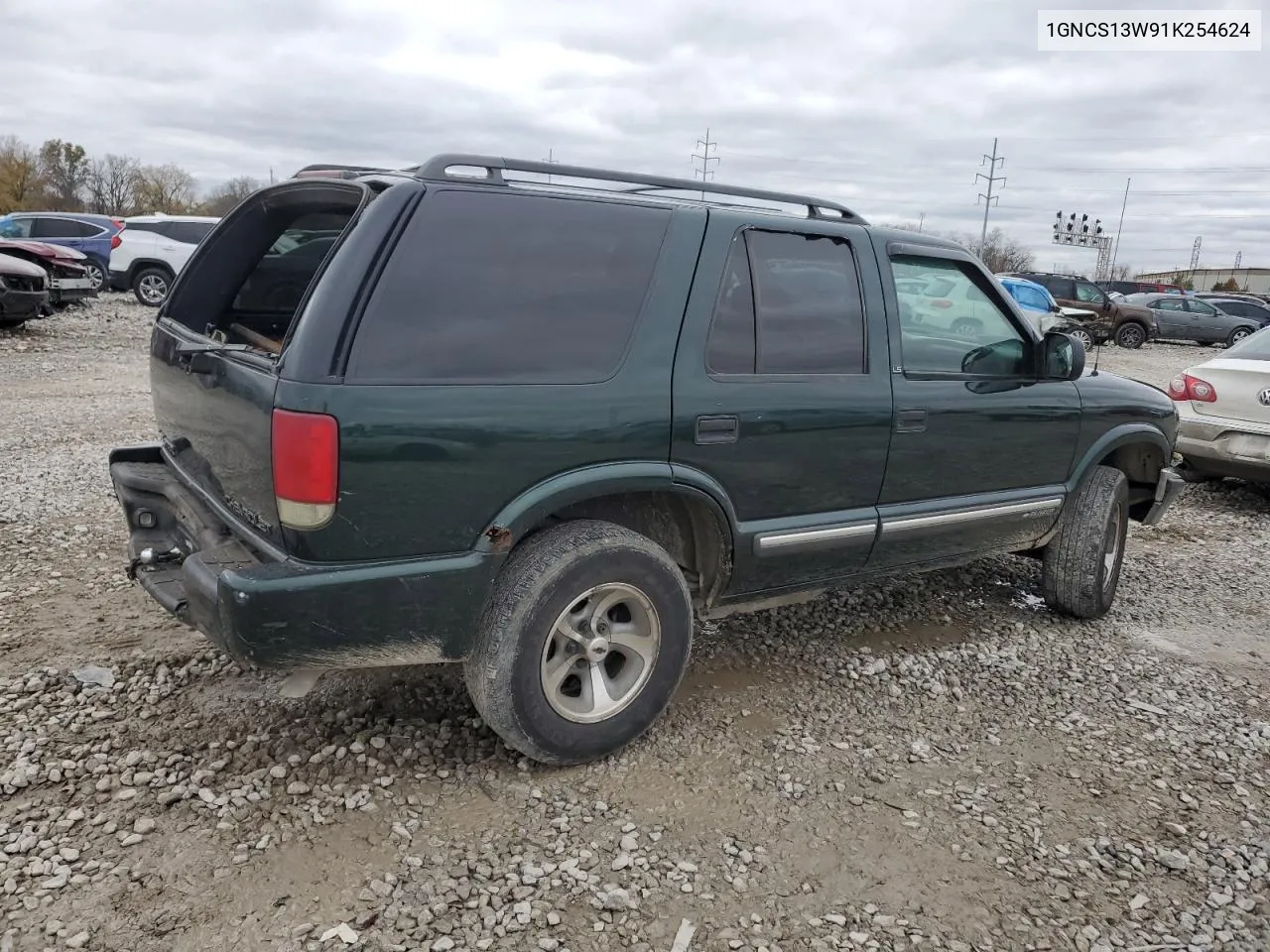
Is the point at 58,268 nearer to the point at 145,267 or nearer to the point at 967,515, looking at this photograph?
the point at 145,267

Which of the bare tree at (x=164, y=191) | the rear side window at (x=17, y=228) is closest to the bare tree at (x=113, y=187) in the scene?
the bare tree at (x=164, y=191)

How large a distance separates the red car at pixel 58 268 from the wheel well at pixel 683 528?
13.7m

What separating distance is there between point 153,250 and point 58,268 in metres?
3.43

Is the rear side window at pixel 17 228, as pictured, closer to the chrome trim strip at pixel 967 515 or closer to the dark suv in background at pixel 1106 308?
the chrome trim strip at pixel 967 515

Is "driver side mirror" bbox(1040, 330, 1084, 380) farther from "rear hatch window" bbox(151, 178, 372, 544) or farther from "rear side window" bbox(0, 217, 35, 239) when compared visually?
"rear side window" bbox(0, 217, 35, 239)

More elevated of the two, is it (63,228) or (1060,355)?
(63,228)

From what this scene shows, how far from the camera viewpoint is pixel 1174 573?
550cm

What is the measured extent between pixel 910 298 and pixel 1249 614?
2.77 meters

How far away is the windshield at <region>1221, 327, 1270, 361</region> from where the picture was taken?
722 cm

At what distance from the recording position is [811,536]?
11.1 ft

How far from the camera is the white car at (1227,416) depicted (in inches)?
264

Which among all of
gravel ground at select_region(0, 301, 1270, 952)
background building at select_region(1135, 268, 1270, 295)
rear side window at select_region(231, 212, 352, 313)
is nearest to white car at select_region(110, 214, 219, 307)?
gravel ground at select_region(0, 301, 1270, 952)

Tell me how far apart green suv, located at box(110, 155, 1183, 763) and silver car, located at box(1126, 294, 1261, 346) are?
25.3m

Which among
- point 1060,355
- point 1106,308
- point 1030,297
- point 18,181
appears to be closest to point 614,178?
point 1060,355
